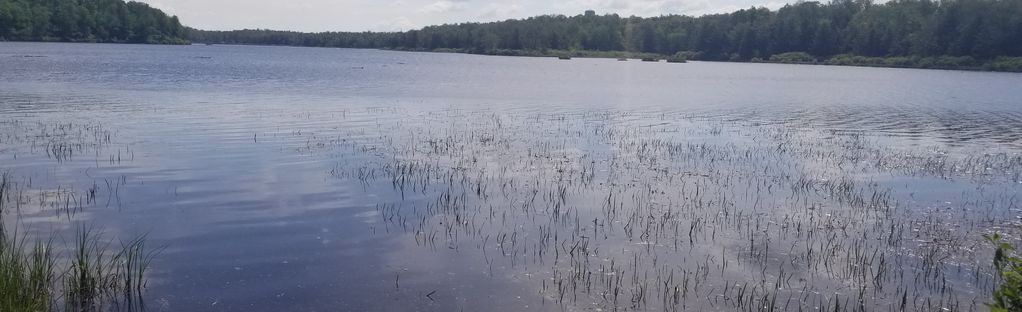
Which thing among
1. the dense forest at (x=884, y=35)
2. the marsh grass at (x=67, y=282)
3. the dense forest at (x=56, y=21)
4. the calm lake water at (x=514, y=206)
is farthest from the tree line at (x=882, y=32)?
the marsh grass at (x=67, y=282)

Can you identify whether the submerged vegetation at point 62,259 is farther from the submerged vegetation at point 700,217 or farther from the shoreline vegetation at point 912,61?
the shoreline vegetation at point 912,61

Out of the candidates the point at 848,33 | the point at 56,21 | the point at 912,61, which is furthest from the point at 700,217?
the point at 56,21

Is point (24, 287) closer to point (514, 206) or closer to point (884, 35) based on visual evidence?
point (514, 206)

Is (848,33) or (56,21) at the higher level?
(848,33)

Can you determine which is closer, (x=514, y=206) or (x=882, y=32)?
(x=514, y=206)

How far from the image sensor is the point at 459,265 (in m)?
12.6

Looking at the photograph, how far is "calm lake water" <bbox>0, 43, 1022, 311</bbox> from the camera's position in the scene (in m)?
11.6

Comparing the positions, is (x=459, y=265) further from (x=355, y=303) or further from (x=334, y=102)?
(x=334, y=102)

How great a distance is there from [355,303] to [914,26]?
17367 cm

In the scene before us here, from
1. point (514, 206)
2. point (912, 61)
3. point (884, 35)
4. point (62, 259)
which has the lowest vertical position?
point (62, 259)

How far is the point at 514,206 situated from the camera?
1681cm

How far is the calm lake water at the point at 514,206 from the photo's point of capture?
1159 centimetres

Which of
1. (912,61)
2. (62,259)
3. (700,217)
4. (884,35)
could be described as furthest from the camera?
(884,35)

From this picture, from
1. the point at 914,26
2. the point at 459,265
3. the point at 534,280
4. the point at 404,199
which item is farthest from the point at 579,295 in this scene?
the point at 914,26
